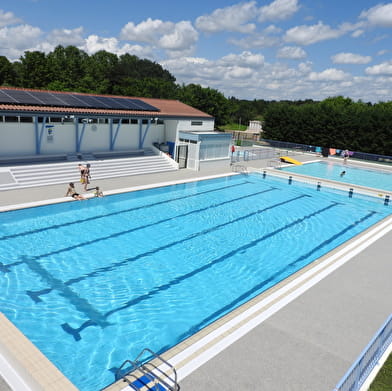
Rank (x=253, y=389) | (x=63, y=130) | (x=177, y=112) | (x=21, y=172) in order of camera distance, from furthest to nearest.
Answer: (x=177, y=112)
(x=63, y=130)
(x=21, y=172)
(x=253, y=389)

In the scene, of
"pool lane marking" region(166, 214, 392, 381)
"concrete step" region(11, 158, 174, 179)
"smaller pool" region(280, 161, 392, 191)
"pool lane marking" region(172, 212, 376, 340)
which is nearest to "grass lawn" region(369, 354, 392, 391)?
"pool lane marking" region(166, 214, 392, 381)

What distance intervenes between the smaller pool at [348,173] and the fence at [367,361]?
838 inches

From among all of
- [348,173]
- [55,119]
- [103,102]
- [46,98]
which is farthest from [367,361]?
[348,173]

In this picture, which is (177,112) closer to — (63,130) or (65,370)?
(63,130)

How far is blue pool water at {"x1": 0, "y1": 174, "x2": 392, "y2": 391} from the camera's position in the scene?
769 centimetres

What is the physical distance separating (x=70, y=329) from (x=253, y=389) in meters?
4.38

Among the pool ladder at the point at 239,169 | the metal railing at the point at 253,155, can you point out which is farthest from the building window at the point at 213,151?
the metal railing at the point at 253,155

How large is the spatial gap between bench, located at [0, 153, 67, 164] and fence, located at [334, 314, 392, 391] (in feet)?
64.7

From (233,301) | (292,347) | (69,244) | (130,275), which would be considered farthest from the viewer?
(69,244)

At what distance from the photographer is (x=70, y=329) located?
7.77 metres

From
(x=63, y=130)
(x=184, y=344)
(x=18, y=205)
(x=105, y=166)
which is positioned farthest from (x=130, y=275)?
(x=63, y=130)

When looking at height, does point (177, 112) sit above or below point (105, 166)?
above

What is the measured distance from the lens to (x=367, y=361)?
230 inches

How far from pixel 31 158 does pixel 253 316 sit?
17410 mm
